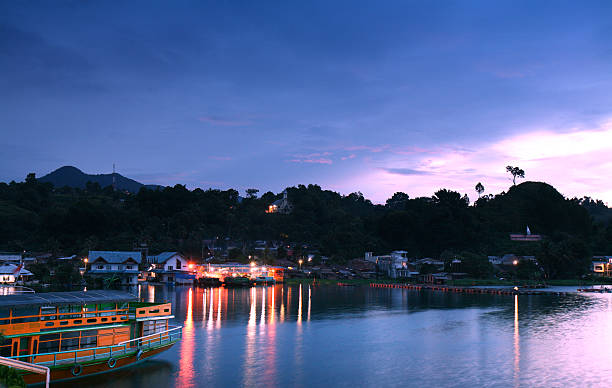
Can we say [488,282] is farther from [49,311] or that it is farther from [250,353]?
[49,311]

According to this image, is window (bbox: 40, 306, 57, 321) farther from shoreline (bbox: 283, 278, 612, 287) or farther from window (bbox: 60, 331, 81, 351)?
shoreline (bbox: 283, 278, 612, 287)

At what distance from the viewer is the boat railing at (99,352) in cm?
2425

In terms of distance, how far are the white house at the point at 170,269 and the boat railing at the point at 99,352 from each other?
249 feet

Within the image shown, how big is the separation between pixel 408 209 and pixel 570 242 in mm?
53793

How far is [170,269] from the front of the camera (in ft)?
357

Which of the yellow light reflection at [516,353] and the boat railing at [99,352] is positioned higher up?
the boat railing at [99,352]

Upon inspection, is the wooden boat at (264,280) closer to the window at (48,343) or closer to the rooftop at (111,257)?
the rooftop at (111,257)

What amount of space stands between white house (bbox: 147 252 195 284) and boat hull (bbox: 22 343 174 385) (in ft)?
251

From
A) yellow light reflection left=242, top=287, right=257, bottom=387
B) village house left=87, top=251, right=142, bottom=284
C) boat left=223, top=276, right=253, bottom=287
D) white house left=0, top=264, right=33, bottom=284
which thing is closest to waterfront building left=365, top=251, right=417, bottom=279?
boat left=223, top=276, right=253, bottom=287

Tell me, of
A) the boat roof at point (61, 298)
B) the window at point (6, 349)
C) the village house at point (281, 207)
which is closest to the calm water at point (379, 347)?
the window at point (6, 349)

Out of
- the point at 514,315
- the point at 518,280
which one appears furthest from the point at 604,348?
the point at 518,280

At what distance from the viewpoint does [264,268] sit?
111188 mm

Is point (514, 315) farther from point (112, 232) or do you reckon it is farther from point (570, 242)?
point (112, 232)

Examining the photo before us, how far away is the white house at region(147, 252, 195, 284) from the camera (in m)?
106
